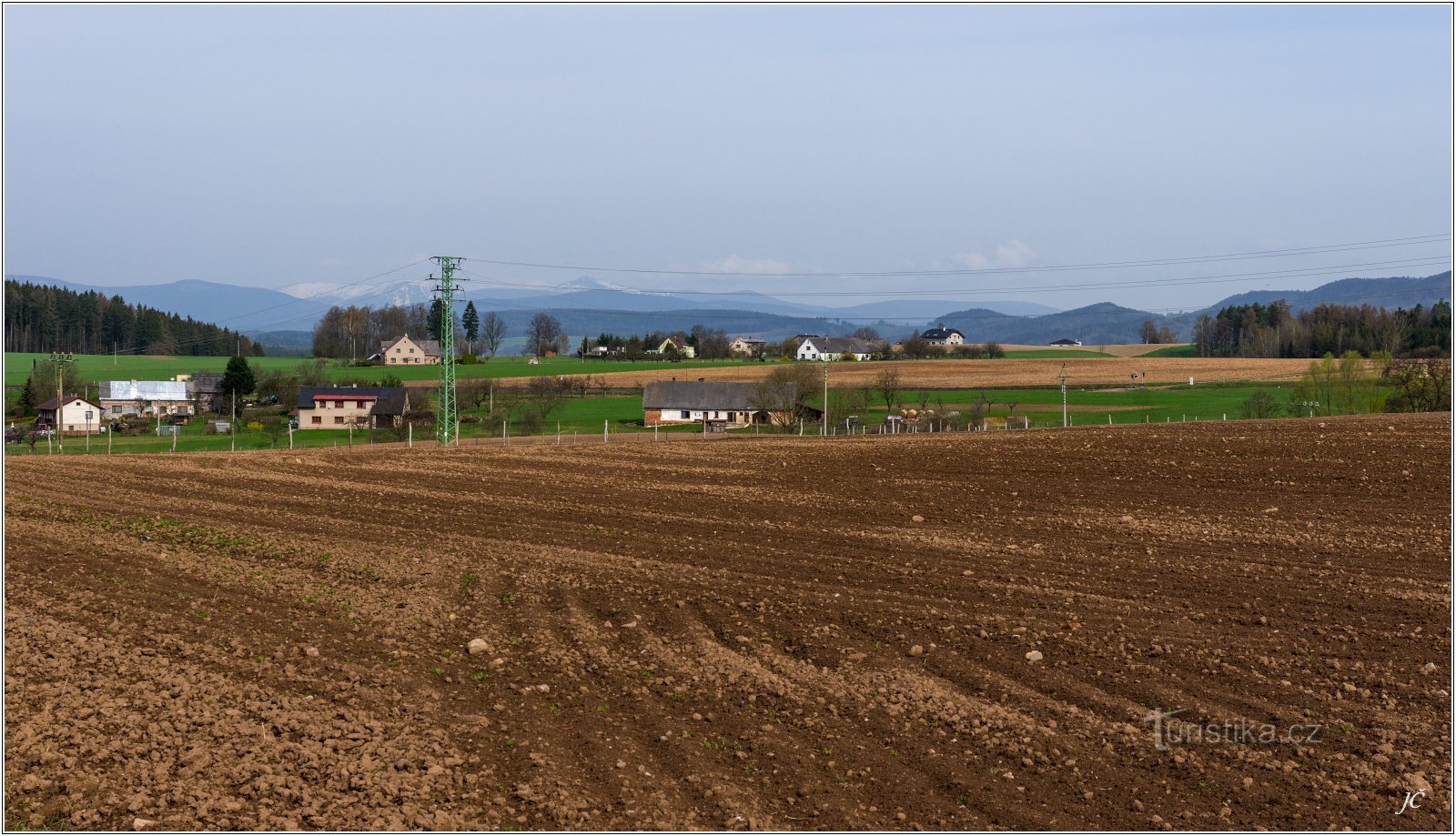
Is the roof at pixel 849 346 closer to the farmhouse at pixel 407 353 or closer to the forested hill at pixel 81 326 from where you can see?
the farmhouse at pixel 407 353

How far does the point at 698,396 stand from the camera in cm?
6169

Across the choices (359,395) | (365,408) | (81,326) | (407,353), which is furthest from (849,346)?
(81,326)

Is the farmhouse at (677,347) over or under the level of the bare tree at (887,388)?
over

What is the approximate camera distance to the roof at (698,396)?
6112cm

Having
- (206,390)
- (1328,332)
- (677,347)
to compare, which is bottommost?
(206,390)

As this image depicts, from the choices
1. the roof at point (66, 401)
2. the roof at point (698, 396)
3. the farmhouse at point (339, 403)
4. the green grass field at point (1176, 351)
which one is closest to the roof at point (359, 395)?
the farmhouse at point (339, 403)

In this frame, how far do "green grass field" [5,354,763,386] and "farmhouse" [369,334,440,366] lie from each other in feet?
21.7

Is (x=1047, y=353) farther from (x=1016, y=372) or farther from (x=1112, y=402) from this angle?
(x=1112, y=402)

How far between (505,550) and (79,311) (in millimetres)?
114661

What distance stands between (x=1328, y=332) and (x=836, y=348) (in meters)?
41.9

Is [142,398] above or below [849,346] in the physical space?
→ below

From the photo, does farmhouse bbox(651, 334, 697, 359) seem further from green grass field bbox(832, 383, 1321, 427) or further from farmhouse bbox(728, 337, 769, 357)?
green grass field bbox(832, 383, 1321, 427)

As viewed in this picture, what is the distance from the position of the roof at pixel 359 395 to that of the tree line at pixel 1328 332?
51.0 metres

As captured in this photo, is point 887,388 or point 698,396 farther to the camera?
point 698,396
